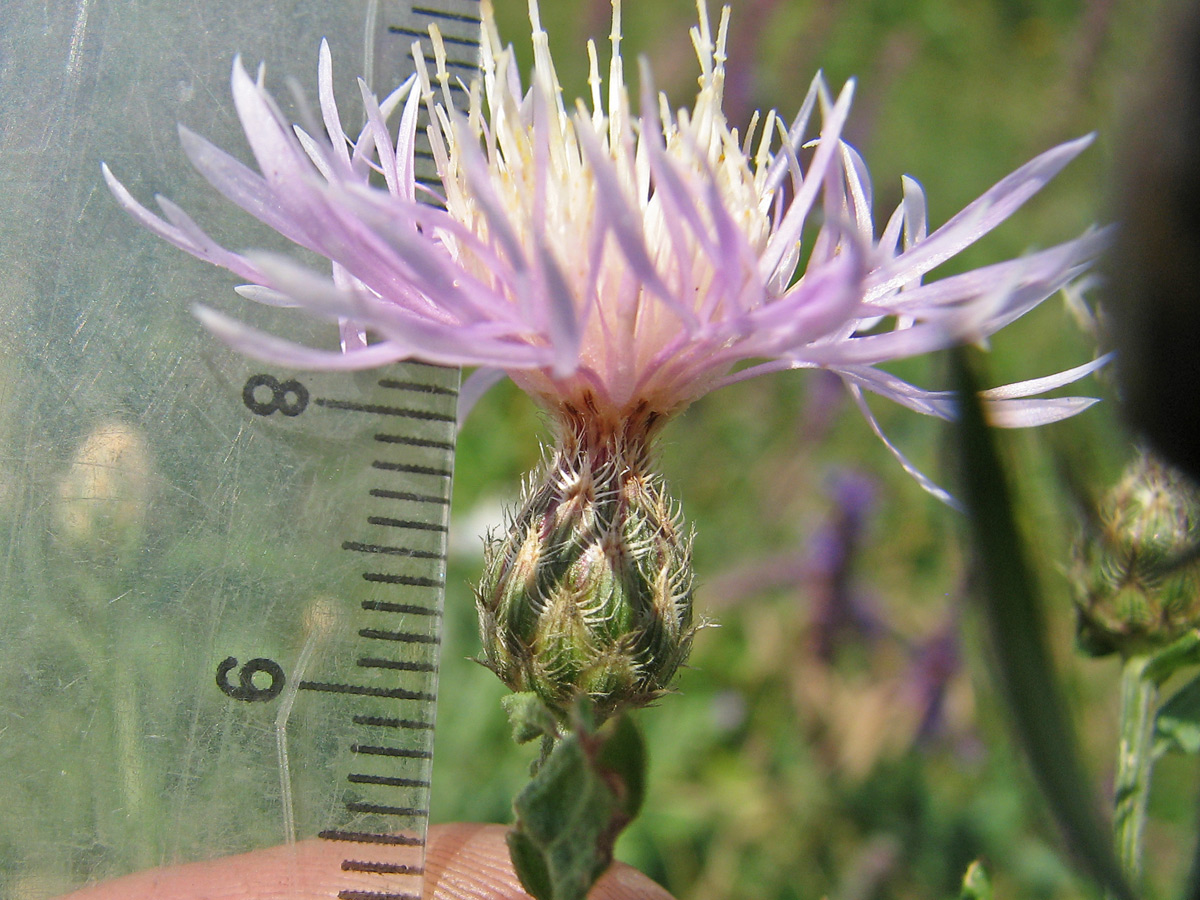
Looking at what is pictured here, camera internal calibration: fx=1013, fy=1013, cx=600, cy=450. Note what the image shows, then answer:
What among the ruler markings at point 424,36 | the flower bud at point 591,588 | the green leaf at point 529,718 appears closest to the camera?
the green leaf at point 529,718

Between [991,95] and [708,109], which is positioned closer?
[708,109]

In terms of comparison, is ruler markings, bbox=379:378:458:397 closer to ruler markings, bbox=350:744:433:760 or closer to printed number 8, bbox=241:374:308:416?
printed number 8, bbox=241:374:308:416

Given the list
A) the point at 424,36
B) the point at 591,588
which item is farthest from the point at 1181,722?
the point at 424,36

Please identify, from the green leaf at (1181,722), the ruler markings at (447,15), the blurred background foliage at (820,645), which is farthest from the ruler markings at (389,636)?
the green leaf at (1181,722)

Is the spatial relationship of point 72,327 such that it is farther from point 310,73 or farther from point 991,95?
point 991,95

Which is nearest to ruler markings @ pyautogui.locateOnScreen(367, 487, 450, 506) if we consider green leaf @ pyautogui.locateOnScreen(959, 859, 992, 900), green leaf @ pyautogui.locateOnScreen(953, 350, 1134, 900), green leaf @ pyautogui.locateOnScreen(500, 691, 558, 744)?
green leaf @ pyautogui.locateOnScreen(500, 691, 558, 744)

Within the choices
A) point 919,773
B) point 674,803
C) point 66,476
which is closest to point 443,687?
point 674,803

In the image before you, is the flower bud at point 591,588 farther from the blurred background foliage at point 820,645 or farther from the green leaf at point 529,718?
the blurred background foliage at point 820,645
